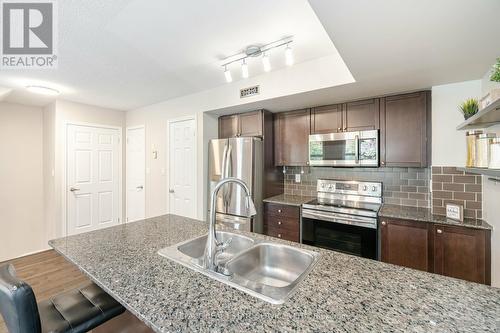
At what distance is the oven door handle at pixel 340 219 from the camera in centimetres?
244

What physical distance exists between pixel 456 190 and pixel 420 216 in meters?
0.46

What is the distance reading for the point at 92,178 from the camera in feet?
13.7

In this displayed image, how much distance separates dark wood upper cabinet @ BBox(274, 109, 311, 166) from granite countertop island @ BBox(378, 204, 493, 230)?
1156 millimetres

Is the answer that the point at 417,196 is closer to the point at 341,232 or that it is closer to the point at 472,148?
the point at 341,232

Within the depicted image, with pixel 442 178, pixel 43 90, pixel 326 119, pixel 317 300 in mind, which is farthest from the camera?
pixel 43 90

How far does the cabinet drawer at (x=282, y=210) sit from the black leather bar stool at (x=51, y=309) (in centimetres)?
212


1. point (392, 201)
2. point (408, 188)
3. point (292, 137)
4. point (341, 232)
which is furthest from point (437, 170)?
point (292, 137)

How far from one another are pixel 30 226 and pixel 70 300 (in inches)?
149

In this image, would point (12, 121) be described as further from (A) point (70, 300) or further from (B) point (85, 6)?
(A) point (70, 300)

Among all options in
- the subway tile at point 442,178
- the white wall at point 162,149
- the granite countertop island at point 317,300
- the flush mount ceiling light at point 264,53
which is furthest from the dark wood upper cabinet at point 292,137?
the granite countertop island at point 317,300

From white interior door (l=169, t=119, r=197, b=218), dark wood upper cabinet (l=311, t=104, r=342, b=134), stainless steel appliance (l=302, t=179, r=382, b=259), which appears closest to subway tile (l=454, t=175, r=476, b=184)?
stainless steel appliance (l=302, t=179, r=382, b=259)

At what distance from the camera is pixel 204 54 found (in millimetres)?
2240

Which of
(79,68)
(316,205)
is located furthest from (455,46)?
Answer: (79,68)

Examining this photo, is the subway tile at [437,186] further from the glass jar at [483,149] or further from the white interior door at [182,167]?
the white interior door at [182,167]
